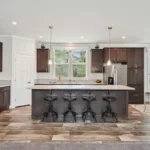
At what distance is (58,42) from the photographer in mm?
8570

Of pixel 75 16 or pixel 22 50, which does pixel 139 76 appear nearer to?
pixel 75 16

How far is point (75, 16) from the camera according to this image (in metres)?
4.73

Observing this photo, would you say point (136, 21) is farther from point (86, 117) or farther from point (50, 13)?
point (86, 117)

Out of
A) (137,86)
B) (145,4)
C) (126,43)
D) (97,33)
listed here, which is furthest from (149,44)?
(145,4)

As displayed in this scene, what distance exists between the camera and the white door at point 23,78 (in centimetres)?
728

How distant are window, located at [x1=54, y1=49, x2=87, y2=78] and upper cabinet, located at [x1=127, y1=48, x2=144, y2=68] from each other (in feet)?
6.26

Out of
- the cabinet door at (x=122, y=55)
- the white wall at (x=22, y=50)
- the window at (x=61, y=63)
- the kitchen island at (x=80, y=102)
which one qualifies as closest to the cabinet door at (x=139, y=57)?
the cabinet door at (x=122, y=55)

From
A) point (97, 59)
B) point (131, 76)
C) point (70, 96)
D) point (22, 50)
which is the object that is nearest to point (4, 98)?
point (22, 50)

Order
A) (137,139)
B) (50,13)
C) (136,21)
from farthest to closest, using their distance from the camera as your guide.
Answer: (136,21)
(50,13)
(137,139)

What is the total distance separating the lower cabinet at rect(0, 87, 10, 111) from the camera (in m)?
6.28

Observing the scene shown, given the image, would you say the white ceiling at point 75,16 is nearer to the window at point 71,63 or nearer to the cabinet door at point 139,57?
the cabinet door at point 139,57

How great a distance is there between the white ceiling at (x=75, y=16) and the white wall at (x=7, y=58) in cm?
52

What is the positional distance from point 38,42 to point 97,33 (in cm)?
303

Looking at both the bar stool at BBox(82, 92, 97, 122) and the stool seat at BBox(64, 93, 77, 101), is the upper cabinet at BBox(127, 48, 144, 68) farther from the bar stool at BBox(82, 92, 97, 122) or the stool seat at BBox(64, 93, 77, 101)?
the stool seat at BBox(64, 93, 77, 101)
